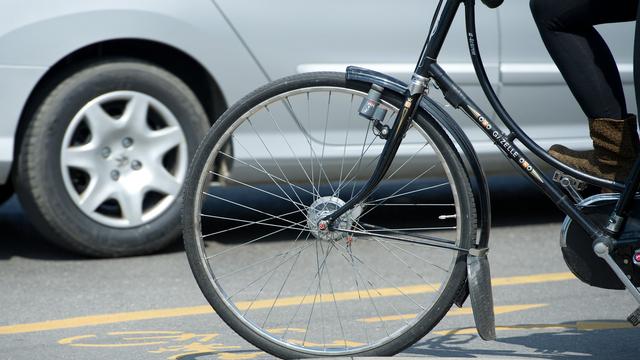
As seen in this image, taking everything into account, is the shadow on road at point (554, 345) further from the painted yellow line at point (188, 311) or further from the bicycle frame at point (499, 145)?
the bicycle frame at point (499, 145)

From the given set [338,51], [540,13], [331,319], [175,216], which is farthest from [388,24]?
[540,13]

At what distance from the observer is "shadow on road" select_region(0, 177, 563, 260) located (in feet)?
19.6

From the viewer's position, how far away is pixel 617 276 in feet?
11.6

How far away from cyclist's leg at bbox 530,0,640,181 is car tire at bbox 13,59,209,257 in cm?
259

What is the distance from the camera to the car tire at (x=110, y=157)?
5523 mm

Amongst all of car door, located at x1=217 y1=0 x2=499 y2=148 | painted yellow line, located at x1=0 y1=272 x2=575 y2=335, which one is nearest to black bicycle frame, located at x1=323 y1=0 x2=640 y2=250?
painted yellow line, located at x1=0 y1=272 x2=575 y2=335

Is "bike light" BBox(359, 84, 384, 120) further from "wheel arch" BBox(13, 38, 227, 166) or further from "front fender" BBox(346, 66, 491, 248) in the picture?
"wheel arch" BBox(13, 38, 227, 166)

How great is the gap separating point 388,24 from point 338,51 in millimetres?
285

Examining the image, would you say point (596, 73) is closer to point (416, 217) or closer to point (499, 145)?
point (499, 145)

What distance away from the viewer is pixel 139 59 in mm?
5766

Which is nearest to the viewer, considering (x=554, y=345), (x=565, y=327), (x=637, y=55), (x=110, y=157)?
(x=637, y=55)

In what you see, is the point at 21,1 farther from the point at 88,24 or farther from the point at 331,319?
the point at 331,319

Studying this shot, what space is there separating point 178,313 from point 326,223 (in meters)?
1.34

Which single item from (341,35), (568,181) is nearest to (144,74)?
(341,35)
